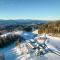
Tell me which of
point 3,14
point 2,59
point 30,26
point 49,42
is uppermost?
point 3,14

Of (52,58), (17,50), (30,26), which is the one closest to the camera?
(52,58)

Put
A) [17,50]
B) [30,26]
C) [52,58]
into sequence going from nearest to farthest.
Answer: [52,58]
[17,50]
[30,26]

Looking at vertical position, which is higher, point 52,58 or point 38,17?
point 38,17

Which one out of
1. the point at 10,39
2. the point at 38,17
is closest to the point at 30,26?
the point at 38,17

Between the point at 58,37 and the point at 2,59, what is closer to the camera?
the point at 2,59

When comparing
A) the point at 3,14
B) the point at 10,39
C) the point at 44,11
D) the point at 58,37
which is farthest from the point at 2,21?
the point at 58,37

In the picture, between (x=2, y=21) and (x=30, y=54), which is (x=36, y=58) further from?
(x=2, y=21)
